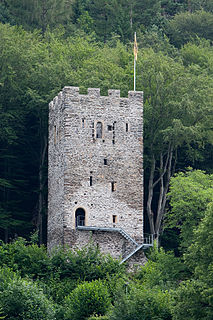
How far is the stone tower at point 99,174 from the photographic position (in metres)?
66.8

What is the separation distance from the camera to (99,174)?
6769cm

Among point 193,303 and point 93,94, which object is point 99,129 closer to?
point 93,94

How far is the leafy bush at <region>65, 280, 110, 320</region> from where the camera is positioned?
190 ft

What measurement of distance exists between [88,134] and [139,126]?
342cm

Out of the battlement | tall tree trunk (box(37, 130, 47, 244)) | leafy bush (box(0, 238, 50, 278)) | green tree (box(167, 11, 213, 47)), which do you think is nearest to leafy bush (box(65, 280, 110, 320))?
leafy bush (box(0, 238, 50, 278))

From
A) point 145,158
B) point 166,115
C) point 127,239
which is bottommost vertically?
point 127,239

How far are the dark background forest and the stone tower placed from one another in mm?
1674

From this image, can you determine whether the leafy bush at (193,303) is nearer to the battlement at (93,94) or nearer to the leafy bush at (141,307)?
the leafy bush at (141,307)

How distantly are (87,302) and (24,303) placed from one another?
133 inches

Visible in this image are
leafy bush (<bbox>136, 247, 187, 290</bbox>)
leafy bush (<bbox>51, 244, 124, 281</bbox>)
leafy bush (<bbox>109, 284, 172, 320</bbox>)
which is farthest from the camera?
leafy bush (<bbox>51, 244, 124, 281</bbox>)

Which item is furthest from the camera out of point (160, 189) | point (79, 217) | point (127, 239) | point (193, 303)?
point (160, 189)

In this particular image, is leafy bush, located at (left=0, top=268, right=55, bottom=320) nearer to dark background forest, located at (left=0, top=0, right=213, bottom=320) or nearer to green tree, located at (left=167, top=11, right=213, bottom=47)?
dark background forest, located at (left=0, top=0, right=213, bottom=320)

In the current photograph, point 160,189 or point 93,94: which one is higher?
point 93,94

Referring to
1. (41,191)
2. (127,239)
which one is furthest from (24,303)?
(41,191)
